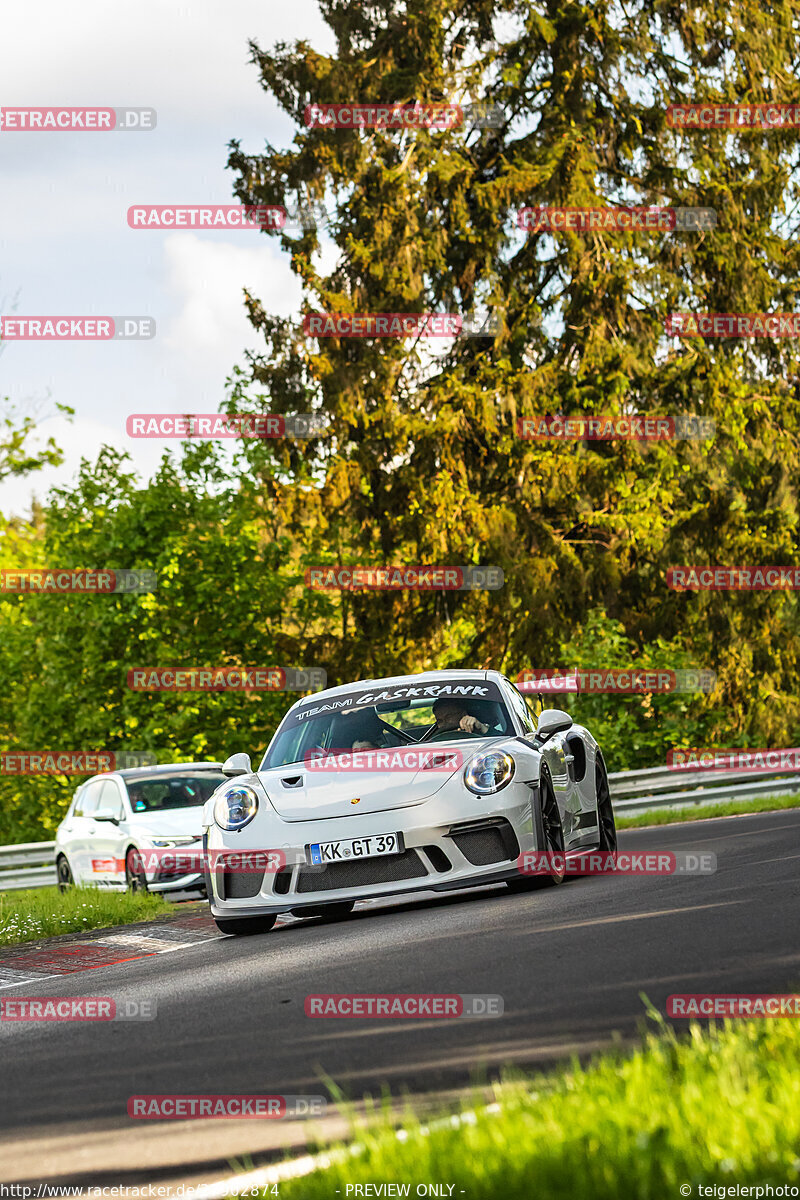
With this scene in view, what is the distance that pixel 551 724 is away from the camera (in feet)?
33.2

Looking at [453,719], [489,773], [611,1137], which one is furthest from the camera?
[453,719]

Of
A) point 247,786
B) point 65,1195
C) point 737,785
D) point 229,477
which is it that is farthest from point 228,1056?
point 229,477

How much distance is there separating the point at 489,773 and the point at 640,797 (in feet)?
40.6

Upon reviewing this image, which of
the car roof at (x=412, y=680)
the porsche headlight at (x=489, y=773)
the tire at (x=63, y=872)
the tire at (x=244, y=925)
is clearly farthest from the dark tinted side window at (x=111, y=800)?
the porsche headlight at (x=489, y=773)

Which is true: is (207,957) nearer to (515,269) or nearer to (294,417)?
(294,417)

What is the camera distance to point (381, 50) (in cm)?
2812

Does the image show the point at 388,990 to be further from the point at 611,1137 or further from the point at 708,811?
the point at 708,811

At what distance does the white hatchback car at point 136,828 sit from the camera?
49.9ft

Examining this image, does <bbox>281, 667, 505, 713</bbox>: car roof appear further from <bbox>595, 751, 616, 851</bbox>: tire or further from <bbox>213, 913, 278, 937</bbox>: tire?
<bbox>213, 913, 278, 937</bbox>: tire

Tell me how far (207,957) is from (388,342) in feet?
61.0

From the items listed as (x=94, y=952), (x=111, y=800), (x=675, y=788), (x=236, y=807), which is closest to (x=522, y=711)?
(x=236, y=807)

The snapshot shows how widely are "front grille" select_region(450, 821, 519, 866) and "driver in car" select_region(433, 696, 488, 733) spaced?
3.75ft

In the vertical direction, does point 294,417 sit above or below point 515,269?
below

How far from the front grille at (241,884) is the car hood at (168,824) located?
5778 mm
